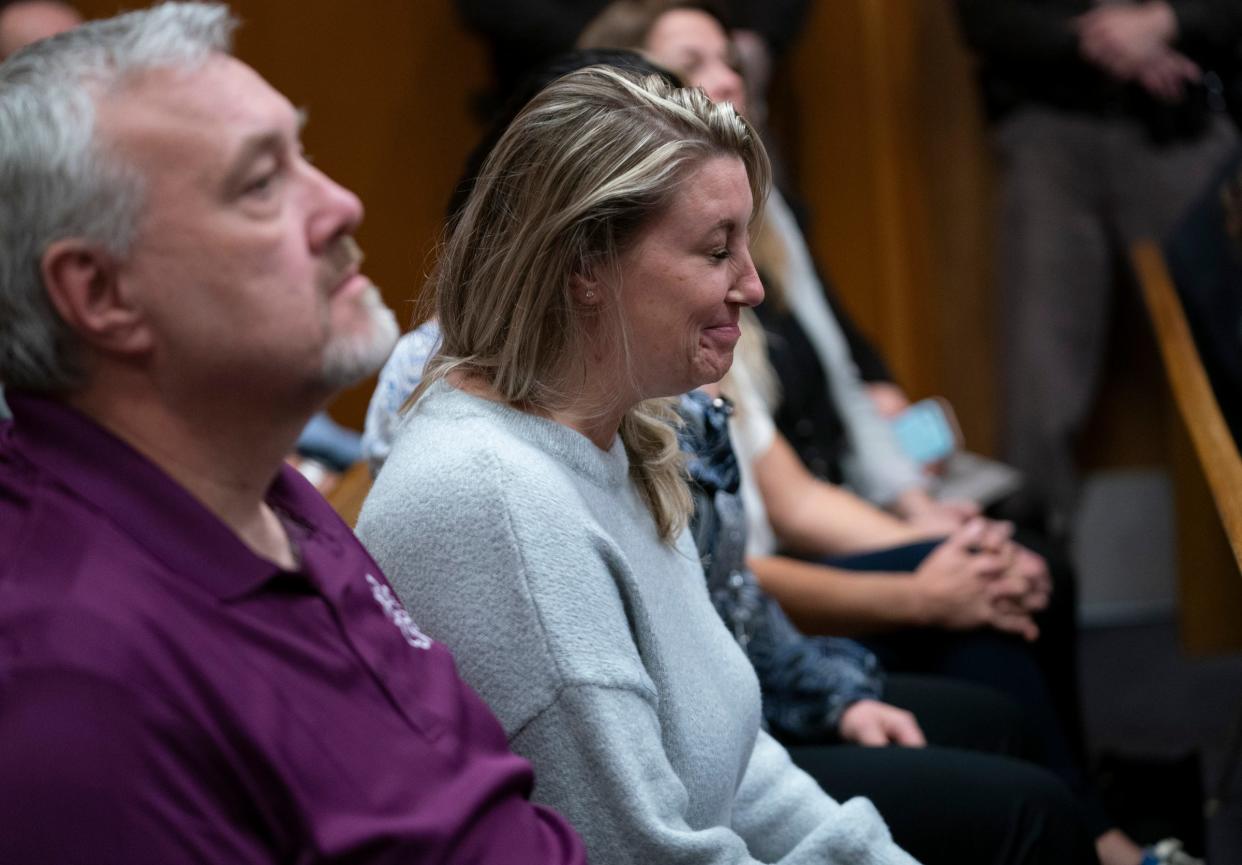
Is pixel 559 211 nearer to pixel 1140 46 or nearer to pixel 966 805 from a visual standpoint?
pixel 966 805

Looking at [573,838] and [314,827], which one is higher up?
[314,827]

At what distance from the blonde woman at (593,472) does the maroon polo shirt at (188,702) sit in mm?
151

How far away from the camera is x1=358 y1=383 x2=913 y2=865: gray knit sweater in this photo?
1.23 m

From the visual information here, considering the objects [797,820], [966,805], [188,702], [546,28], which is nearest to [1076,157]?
[546,28]

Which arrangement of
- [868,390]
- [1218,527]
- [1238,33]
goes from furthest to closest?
[1238,33], [1218,527], [868,390]

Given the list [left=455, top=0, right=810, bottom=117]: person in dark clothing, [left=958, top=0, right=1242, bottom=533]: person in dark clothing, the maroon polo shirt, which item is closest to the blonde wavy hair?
the maroon polo shirt

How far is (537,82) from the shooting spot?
1851mm

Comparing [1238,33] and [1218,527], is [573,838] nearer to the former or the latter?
[1218,527]

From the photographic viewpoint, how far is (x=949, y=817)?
1.68 meters

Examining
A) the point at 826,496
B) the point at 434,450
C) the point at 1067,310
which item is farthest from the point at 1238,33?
the point at 434,450

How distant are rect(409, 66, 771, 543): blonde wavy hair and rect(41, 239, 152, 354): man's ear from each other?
0.47 meters

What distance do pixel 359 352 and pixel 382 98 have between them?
9.58 ft

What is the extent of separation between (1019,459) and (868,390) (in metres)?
1.15

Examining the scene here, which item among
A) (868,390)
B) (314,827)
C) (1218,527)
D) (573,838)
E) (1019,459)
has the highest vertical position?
(314,827)
